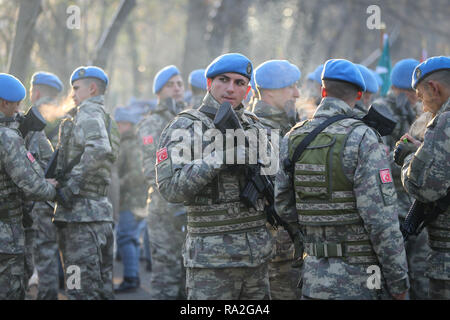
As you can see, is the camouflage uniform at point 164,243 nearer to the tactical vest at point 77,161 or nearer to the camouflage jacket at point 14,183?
the tactical vest at point 77,161

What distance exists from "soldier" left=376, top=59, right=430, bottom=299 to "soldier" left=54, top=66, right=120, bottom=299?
275 centimetres

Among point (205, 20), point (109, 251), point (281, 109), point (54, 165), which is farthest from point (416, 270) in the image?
point (205, 20)

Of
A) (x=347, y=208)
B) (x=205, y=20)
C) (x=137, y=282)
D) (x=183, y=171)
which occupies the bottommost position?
(x=137, y=282)

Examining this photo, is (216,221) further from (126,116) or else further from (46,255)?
(126,116)

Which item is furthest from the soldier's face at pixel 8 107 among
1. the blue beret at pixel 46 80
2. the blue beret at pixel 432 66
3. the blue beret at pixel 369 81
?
the blue beret at pixel 369 81

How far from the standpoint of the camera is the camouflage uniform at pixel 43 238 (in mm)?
5934

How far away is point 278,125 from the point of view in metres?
5.00

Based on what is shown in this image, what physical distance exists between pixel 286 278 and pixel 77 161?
2169mm

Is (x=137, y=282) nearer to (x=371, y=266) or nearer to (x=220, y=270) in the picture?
(x=220, y=270)

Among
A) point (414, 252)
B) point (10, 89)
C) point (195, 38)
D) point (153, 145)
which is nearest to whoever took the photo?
point (10, 89)

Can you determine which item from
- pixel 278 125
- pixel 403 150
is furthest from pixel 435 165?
pixel 278 125

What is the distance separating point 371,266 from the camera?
3.50 meters
